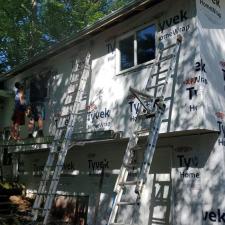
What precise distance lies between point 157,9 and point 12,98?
8398 millimetres

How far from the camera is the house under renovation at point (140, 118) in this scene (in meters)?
7.88

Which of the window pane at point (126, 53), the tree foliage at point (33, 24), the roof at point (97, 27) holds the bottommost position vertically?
the window pane at point (126, 53)

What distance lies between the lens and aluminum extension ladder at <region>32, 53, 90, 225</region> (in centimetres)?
888

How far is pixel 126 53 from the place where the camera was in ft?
32.9

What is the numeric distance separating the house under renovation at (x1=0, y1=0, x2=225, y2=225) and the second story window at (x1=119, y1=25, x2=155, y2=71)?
1.0 inches

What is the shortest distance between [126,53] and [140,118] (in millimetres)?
2619

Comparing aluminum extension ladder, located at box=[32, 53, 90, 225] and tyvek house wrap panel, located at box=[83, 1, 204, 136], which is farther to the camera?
aluminum extension ladder, located at box=[32, 53, 90, 225]

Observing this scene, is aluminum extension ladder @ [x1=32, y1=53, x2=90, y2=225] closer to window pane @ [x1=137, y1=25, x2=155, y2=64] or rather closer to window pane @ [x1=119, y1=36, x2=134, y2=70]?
window pane @ [x1=119, y1=36, x2=134, y2=70]

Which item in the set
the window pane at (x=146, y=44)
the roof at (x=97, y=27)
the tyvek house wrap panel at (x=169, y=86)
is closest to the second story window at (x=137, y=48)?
the window pane at (x=146, y=44)

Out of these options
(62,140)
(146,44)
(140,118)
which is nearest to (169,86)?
(140,118)

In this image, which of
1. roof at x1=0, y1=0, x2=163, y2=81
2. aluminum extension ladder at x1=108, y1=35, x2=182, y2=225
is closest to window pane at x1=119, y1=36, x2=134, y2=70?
roof at x1=0, y1=0, x2=163, y2=81

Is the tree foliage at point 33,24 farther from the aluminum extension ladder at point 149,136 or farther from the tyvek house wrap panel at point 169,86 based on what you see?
the aluminum extension ladder at point 149,136

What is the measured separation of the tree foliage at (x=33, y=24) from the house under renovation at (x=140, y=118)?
11.4 metres

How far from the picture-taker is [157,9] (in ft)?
30.0
